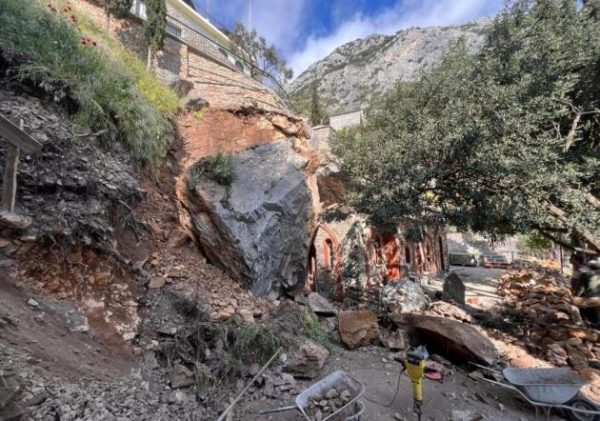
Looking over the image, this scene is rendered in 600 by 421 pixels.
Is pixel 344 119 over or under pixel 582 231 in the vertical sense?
over

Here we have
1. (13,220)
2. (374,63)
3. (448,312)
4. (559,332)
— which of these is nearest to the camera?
(13,220)

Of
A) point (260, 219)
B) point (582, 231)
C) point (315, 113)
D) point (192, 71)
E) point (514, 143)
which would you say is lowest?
point (582, 231)

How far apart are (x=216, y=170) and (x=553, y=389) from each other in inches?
230

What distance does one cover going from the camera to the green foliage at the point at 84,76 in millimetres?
3990

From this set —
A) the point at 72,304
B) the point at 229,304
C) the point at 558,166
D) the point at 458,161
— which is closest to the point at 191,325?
the point at 229,304

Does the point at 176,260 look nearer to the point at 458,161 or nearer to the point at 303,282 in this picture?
the point at 303,282

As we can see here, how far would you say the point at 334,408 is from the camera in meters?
2.86

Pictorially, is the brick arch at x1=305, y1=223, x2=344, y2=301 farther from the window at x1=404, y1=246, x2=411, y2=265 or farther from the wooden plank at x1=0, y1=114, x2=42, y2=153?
the wooden plank at x1=0, y1=114, x2=42, y2=153

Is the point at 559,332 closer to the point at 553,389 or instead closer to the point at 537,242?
the point at 553,389

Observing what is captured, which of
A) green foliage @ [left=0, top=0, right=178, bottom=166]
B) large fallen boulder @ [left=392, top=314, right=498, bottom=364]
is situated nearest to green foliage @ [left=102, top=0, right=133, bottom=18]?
green foliage @ [left=0, top=0, right=178, bottom=166]

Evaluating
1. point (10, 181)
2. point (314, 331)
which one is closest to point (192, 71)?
point (10, 181)

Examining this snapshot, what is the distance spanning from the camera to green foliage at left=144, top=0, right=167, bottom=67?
360 inches

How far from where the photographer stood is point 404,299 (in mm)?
7188

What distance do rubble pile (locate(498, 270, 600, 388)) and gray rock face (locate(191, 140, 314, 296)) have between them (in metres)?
4.67
